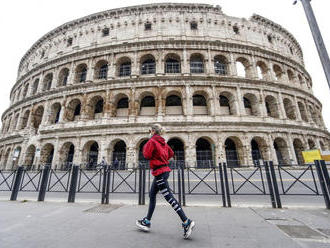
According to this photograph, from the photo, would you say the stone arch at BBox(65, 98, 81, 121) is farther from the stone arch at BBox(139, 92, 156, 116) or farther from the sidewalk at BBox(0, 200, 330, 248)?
the sidewalk at BBox(0, 200, 330, 248)

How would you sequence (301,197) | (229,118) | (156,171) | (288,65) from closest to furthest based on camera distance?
(156,171)
(301,197)
(229,118)
(288,65)

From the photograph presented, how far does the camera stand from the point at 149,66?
1819cm

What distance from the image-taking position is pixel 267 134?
15164mm

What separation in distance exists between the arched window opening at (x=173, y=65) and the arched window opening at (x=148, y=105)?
156 inches

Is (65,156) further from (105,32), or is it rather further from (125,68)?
(105,32)

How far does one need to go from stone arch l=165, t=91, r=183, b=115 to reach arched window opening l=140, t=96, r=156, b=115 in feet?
5.07

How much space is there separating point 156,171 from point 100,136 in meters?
13.9

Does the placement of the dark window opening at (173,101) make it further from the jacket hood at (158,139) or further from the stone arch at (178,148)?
the jacket hood at (158,139)

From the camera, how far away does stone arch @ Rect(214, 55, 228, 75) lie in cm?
1784

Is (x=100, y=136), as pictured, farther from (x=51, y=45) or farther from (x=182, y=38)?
(x=51, y=45)

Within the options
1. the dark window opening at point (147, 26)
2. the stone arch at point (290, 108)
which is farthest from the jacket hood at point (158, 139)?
the stone arch at point (290, 108)

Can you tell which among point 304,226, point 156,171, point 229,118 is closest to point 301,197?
point 304,226

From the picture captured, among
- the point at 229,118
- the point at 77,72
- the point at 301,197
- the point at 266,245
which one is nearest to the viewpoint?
the point at 266,245

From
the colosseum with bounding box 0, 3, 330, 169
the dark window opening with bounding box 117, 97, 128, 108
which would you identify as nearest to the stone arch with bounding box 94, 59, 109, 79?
the colosseum with bounding box 0, 3, 330, 169
